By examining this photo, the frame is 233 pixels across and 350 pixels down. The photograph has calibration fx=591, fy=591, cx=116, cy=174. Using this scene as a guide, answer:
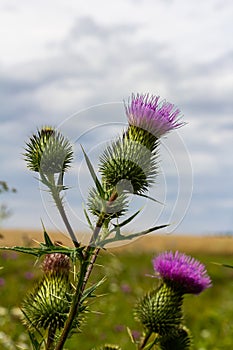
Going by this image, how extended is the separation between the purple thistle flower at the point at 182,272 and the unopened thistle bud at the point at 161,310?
6 cm

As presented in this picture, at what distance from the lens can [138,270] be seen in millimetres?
12930

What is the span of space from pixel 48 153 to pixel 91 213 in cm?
37

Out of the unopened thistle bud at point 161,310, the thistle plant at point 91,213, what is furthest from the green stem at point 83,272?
the unopened thistle bud at point 161,310

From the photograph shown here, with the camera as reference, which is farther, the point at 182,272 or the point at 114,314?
the point at 114,314

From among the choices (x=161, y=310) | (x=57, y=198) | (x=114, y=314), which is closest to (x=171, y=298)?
(x=161, y=310)

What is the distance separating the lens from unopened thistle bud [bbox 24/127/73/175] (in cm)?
250

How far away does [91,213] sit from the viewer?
236cm

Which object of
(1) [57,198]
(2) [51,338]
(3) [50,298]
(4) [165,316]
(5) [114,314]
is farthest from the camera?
(5) [114,314]

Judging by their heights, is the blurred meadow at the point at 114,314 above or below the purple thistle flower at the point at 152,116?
below

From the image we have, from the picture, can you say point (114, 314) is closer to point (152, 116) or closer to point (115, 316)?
point (115, 316)

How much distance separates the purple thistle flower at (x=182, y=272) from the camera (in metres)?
3.44

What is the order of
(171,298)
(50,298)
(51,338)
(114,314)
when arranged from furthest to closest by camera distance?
(114,314) < (171,298) < (50,298) < (51,338)

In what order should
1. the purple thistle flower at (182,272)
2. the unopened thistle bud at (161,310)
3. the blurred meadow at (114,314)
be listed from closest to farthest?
the unopened thistle bud at (161,310) → the purple thistle flower at (182,272) → the blurred meadow at (114,314)

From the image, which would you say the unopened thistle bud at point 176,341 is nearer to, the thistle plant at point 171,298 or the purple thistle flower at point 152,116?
the thistle plant at point 171,298
